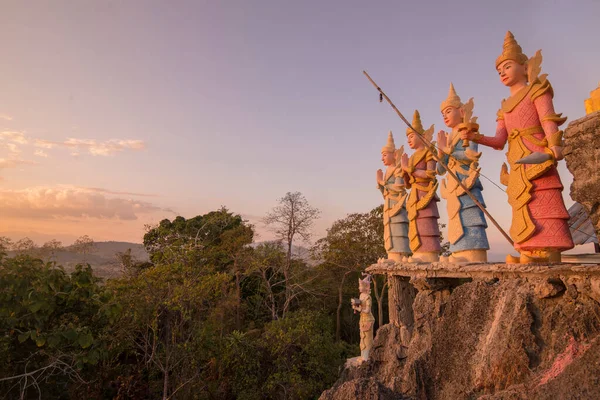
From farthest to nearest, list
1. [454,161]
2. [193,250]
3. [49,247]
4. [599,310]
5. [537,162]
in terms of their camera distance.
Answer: [193,250] → [49,247] → [454,161] → [537,162] → [599,310]

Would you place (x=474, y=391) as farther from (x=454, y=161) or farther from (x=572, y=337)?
(x=454, y=161)

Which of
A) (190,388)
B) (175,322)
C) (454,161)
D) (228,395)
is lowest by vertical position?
(228,395)

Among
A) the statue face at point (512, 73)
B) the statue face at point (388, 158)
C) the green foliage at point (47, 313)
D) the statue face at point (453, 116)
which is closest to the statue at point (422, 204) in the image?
the statue face at point (453, 116)

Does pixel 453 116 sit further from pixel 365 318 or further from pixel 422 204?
pixel 365 318

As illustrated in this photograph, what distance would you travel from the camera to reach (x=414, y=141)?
8.12 meters

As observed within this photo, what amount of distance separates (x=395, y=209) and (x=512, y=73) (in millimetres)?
4803

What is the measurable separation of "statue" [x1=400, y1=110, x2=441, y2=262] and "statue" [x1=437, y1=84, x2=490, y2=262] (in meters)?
1.10

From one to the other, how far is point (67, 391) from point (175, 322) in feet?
8.26

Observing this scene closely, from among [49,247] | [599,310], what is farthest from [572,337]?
[49,247]

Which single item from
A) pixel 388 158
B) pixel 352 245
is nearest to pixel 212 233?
pixel 352 245

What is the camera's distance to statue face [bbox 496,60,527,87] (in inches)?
192

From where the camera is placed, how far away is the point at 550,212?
4.47 metres

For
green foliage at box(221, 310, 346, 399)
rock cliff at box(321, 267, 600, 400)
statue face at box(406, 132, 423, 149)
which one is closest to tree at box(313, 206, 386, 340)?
green foliage at box(221, 310, 346, 399)

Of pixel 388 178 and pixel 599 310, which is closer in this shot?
pixel 599 310
